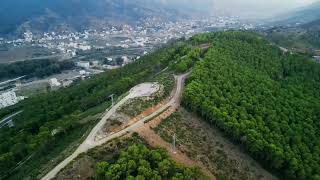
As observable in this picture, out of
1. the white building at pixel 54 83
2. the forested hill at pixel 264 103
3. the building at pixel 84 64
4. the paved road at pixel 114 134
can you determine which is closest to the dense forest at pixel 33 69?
the building at pixel 84 64

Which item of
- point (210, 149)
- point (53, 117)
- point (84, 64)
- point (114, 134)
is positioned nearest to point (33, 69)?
point (84, 64)

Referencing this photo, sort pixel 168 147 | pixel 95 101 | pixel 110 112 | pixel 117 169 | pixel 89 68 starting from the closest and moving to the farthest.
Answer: pixel 117 169 < pixel 168 147 < pixel 110 112 < pixel 95 101 < pixel 89 68

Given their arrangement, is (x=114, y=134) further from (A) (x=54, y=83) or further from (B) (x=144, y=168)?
(A) (x=54, y=83)

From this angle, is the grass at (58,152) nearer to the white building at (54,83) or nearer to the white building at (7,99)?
the white building at (7,99)

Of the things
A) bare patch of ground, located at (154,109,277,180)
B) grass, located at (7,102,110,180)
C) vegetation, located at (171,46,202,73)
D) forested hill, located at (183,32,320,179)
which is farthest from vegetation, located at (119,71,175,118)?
vegetation, located at (171,46,202,73)

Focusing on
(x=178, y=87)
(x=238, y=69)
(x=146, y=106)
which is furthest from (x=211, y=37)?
(x=146, y=106)

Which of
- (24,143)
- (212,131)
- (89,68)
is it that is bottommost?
(89,68)

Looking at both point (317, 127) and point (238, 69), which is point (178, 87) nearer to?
point (238, 69)
